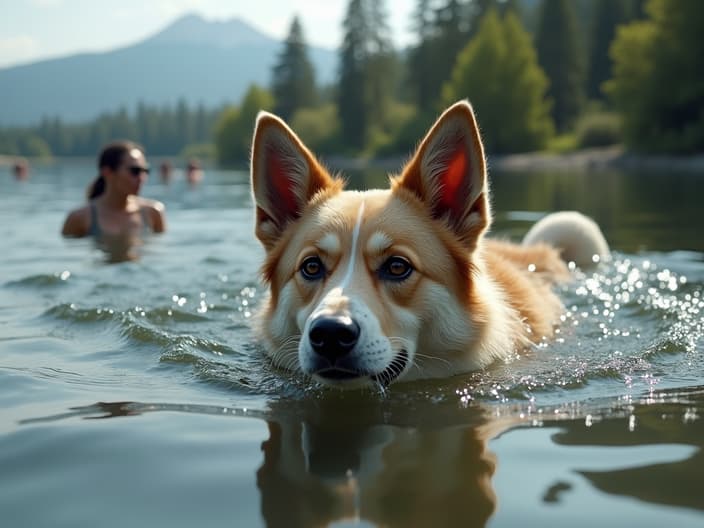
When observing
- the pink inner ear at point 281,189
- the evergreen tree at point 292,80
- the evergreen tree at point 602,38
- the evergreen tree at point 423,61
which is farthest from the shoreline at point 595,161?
the evergreen tree at point 292,80

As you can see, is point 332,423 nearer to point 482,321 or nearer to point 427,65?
point 482,321

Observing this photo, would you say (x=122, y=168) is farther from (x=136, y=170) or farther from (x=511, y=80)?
(x=511, y=80)

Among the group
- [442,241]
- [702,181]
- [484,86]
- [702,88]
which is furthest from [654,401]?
[484,86]

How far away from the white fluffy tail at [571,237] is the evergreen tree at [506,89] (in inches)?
1665

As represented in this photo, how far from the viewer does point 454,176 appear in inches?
180

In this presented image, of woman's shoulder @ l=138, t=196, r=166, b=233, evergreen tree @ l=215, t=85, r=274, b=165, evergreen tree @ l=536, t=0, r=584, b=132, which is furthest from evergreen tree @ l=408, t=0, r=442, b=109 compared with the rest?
woman's shoulder @ l=138, t=196, r=166, b=233

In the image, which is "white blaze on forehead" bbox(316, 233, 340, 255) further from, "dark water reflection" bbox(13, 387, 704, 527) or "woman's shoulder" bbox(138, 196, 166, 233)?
"woman's shoulder" bbox(138, 196, 166, 233)

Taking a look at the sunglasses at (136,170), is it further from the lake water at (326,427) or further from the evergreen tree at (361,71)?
the evergreen tree at (361,71)

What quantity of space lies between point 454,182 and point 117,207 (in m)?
8.10

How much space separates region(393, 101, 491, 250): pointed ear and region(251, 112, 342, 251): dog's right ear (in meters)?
0.53

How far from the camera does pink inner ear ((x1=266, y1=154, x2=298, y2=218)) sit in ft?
15.9

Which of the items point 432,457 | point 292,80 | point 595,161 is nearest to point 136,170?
point 432,457

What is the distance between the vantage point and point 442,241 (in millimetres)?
4477

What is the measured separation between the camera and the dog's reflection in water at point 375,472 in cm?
265
